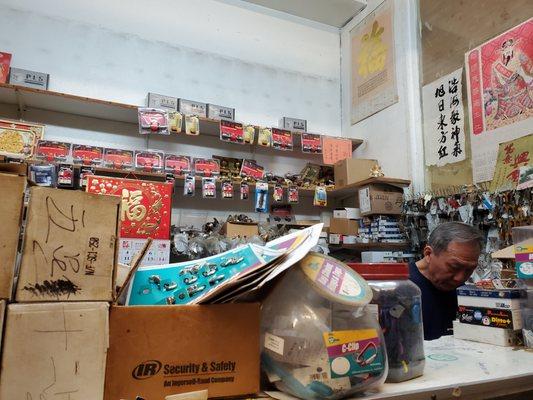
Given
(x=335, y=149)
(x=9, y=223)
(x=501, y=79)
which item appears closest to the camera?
(x=9, y=223)

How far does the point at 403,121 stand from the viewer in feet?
10.9

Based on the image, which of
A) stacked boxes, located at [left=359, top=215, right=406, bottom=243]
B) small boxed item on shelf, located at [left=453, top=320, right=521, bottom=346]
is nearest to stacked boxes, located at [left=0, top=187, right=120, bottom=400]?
small boxed item on shelf, located at [left=453, top=320, right=521, bottom=346]

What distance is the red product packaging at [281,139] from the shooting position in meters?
3.29

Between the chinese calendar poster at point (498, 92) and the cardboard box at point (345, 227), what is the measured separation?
1032 mm

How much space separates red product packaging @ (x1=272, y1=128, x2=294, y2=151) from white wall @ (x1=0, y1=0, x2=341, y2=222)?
38cm

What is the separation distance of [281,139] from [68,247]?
2.83 m

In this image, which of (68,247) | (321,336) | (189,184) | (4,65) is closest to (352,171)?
(189,184)

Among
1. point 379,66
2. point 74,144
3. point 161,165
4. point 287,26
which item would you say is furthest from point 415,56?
point 74,144

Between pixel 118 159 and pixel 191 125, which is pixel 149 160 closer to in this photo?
pixel 118 159

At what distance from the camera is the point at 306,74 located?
4.02m

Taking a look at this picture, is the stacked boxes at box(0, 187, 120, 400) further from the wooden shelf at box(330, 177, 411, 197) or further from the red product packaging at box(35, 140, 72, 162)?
the wooden shelf at box(330, 177, 411, 197)

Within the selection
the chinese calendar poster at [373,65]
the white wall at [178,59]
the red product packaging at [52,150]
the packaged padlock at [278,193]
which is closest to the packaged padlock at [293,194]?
the packaged padlock at [278,193]

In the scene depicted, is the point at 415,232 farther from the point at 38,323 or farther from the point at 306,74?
the point at 38,323

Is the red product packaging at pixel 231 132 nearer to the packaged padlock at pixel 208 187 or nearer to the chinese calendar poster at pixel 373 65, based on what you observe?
the packaged padlock at pixel 208 187
